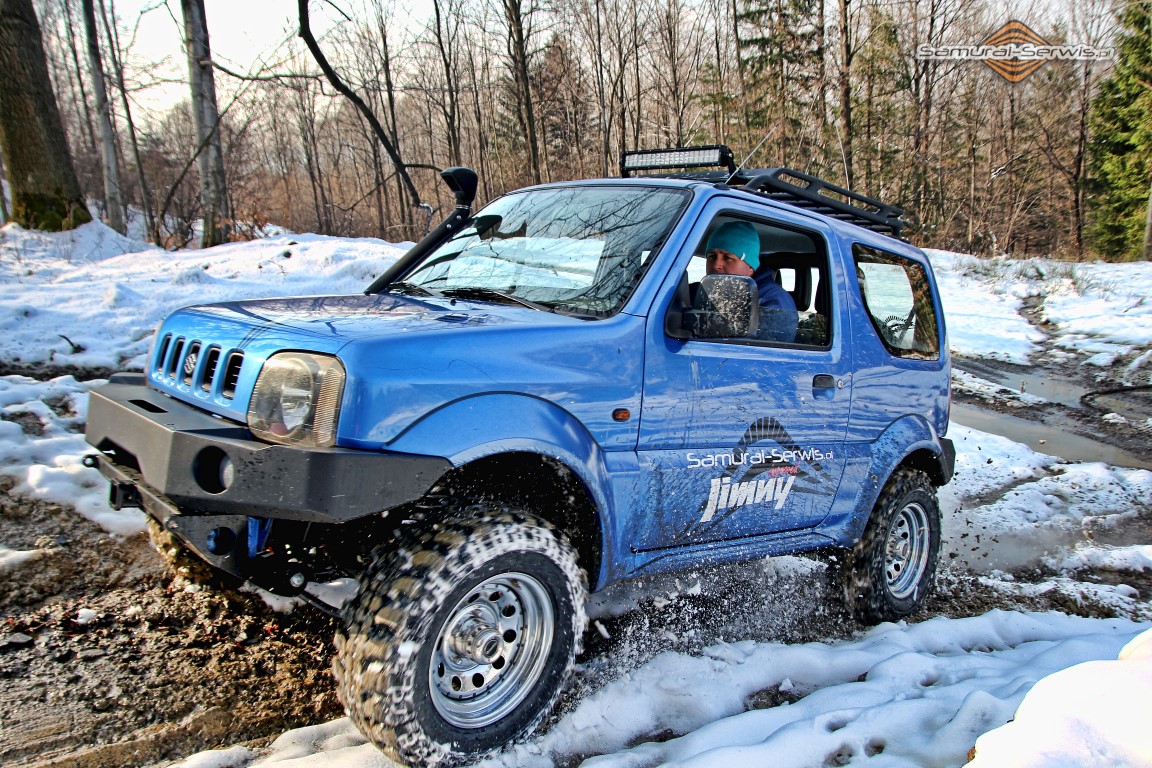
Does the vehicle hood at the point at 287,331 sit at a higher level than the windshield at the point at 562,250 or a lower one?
lower

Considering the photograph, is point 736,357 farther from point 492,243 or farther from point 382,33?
point 382,33

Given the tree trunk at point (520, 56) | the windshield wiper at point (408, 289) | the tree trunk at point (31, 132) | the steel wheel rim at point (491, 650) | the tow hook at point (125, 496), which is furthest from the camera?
the tree trunk at point (520, 56)

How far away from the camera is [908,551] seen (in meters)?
4.17

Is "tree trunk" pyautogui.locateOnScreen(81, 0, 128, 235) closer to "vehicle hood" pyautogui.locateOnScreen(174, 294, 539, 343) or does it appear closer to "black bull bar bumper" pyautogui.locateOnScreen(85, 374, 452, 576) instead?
"vehicle hood" pyautogui.locateOnScreen(174, 294, 539, 343)

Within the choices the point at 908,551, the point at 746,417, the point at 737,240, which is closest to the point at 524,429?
the point at 746,417

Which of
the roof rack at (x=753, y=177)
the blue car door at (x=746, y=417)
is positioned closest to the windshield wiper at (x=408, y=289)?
the blue car door at (x=746, y=417)

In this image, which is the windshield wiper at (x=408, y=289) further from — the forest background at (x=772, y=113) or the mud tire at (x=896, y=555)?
the forest background at (x=772, y=113)

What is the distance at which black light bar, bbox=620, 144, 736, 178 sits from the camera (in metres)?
3.51

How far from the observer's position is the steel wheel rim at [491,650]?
2289mm

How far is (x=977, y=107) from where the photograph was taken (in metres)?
36.8

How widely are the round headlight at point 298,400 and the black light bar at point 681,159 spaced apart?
7.22 feet

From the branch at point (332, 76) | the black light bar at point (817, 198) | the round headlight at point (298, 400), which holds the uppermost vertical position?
the branch at point (332, 76)

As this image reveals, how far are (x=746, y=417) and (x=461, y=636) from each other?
4.85ft

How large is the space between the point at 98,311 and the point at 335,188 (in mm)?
48984
